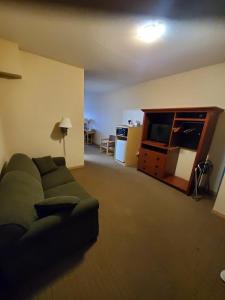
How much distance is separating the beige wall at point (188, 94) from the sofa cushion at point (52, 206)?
295 cm

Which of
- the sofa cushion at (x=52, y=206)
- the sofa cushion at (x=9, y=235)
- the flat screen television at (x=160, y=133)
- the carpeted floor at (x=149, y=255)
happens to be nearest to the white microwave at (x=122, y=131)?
the flat screen television at (x=160, y=133)

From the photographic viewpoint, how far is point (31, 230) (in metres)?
1.07

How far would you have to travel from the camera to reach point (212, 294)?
47.5 inches

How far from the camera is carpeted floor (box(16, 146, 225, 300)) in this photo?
3.91 ft

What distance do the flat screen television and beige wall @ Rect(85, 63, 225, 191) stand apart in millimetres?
624

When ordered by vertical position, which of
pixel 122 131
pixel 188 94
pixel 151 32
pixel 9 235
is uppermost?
pixel 151 32

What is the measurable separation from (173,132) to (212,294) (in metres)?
2.53

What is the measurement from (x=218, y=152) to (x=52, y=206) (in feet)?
10.2

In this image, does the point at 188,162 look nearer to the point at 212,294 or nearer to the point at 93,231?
the point at 212,294

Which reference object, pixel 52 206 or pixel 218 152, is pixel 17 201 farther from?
pixel 218 152

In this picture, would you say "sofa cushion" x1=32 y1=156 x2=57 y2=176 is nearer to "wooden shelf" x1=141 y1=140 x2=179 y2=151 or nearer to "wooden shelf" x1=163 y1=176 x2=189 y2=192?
"wooden shelf" x1=141 y1=140 x2=179 y2=151

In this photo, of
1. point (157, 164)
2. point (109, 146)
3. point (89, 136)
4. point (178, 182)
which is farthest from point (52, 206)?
point (89, 136)

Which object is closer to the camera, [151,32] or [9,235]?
[9,235]

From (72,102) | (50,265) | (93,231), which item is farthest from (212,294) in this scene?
(72,102)
